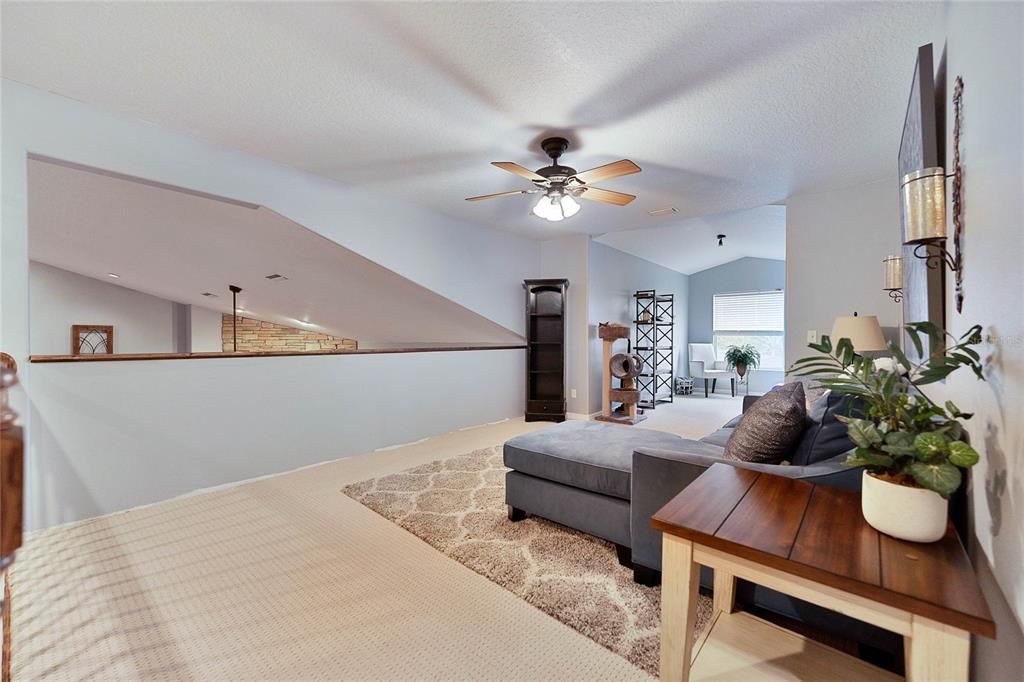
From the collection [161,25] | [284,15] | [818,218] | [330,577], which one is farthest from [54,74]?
[818,218]

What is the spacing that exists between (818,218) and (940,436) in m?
3.58

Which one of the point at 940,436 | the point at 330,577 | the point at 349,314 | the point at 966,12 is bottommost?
the point at 330,577

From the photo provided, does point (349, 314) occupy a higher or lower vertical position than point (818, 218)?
lower

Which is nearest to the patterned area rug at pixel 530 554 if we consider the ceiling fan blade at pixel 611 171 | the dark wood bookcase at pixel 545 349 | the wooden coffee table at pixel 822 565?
the wooden coffee table at pixel 822 565

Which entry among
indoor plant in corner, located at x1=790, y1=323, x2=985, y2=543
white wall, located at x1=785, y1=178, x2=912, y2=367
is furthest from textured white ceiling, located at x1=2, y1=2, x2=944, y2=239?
indoor plant in corner, located at x1=790, y1=323, x2=985, y2=543

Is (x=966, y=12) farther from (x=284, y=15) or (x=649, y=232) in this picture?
(x=649, y=232)

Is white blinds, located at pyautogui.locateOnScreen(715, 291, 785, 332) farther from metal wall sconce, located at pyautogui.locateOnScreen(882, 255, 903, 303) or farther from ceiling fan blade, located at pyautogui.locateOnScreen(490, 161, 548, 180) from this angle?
ceiling fan blade, located at pyautogui.locateOnScreen(490, 161, 548, 180)

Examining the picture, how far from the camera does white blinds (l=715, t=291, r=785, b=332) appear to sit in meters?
7.63

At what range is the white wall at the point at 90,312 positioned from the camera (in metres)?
6.97

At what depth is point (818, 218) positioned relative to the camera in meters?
3.79

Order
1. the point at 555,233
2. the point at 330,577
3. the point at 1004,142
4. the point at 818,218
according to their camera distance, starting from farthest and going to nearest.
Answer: the point at 555,233 → the point at 818,218 → the point at 330,577 → the point at 1004,142

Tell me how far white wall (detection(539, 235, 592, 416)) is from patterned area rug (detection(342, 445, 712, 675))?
2.47m

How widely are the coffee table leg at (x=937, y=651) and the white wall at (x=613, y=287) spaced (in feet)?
15.4

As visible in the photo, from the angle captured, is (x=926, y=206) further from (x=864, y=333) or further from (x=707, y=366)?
(x=707, y=366)
